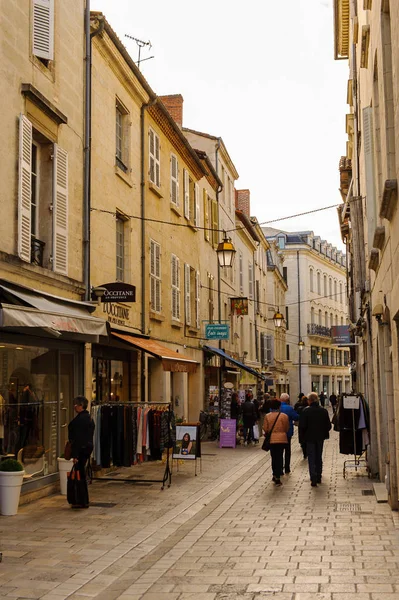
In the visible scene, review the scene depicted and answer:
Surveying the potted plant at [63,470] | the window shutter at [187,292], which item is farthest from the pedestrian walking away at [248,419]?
the potted plant at [63,470]

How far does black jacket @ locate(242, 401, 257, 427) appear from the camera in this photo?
22797 millimetres

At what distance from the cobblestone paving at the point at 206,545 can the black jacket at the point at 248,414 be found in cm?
916

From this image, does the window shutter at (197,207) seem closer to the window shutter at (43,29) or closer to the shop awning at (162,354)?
the shop awning at (162,354)

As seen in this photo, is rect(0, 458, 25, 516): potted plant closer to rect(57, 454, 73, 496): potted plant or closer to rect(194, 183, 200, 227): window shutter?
rect(57, 454, 73, 496): potted plant

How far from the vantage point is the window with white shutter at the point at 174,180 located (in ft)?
72.6

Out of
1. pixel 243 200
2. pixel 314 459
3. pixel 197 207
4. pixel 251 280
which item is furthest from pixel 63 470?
pixel 243 200

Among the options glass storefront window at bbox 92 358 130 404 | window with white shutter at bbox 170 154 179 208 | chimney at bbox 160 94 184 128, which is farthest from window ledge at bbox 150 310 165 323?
chimney at bbox 160 94 184 128

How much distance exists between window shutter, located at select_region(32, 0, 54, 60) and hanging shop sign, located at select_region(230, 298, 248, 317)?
19.6 metres

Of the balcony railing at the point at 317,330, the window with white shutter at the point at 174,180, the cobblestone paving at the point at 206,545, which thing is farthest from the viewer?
the balcony railing at the point at 317,330

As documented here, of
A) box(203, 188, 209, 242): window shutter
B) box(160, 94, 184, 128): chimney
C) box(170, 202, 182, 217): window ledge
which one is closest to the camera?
box(170, 202, 182, 217): window ledge

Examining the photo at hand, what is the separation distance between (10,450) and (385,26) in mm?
7682

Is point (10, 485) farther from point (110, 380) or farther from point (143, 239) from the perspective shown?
point (143, 239)

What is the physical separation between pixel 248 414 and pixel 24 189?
43.4 ft

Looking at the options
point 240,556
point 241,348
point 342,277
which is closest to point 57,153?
point 240,556
